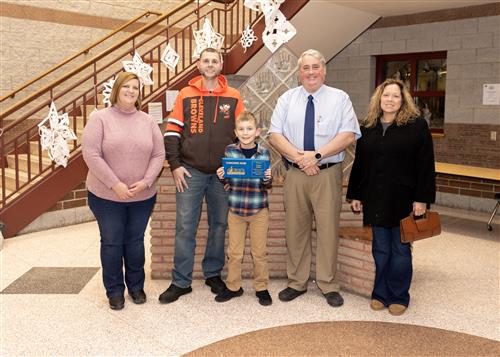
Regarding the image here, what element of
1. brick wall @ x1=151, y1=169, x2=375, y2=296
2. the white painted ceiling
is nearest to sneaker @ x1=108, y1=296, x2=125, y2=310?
brick wall @ x1=151, y1=169, x2=375, y2=296

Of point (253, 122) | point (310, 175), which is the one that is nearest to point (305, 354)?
point (310, 175)

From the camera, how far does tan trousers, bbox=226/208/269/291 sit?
3.19 meters

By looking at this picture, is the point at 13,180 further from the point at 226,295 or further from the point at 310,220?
the point at 310,220

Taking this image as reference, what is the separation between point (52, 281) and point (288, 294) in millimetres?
1841

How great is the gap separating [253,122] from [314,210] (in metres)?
0.72

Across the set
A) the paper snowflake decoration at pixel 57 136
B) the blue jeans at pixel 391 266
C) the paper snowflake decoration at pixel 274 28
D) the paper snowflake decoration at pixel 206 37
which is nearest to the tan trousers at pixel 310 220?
the blue jeans at pixel 391 266

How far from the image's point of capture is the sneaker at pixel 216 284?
3426mm

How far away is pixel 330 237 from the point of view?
322cm

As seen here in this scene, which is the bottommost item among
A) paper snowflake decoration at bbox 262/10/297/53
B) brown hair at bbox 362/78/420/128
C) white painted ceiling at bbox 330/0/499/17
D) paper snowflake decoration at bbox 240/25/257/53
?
brown hair at bbox 362/78/420/128

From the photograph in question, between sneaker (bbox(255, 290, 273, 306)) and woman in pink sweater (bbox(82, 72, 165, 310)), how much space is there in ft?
2.81

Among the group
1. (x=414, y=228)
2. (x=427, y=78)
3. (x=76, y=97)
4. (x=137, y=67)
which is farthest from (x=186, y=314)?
(x=427, y=78)

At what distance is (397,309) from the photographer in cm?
312

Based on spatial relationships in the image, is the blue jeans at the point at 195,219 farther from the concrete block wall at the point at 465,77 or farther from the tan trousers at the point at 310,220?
the concrete block wall at the point at 465,77

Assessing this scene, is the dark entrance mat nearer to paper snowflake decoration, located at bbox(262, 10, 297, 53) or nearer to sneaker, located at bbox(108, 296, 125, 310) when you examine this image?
sneaker, located at bbox(108, 296, 125, 310)
